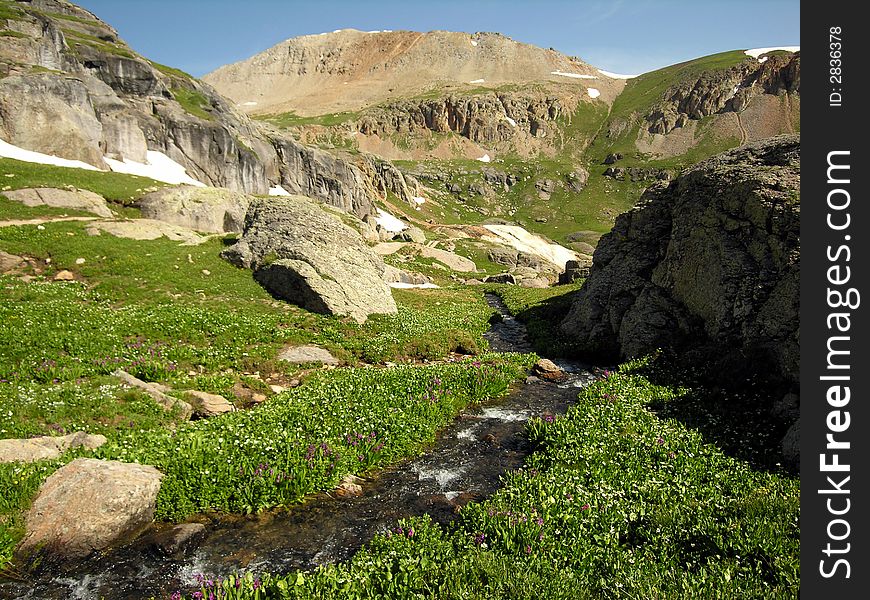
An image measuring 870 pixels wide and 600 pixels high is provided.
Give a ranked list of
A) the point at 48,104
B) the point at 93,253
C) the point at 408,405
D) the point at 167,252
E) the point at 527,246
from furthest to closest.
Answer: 1. the point at 527,246
2. the point at 48,104
3. the point at 167,252
4. the point at 93,253
5. the point at 408,405

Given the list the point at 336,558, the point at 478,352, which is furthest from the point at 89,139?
the point at 336,558

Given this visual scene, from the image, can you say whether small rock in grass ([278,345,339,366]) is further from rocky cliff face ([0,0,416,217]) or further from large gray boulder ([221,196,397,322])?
rocky cliff face ([0,0,416,217])

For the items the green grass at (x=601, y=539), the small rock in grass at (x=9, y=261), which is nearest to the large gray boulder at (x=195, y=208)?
the small rock in grass at (x=9, y=261)

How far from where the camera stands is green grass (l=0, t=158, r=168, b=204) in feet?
131

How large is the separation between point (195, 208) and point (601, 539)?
1938 inches

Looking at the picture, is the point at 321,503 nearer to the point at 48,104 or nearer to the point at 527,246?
the point at 48,104

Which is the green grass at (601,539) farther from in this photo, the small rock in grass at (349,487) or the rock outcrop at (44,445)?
the rock outcrop at (44,445)

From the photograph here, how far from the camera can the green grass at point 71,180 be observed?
39.8 m

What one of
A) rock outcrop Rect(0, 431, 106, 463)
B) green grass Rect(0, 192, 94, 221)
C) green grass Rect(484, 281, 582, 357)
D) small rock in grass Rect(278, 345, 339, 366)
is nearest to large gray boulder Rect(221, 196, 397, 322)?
small rock in grass Rect(278, 345, 339, 366)

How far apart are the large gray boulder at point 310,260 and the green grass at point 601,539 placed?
60.3 feet

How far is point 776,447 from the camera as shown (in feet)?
42.0

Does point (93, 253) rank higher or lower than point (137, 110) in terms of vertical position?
lower

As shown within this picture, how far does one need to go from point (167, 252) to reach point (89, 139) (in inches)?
1676

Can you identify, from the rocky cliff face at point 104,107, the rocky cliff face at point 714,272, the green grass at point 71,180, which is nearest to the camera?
the rocky cliff face at point 714,272
